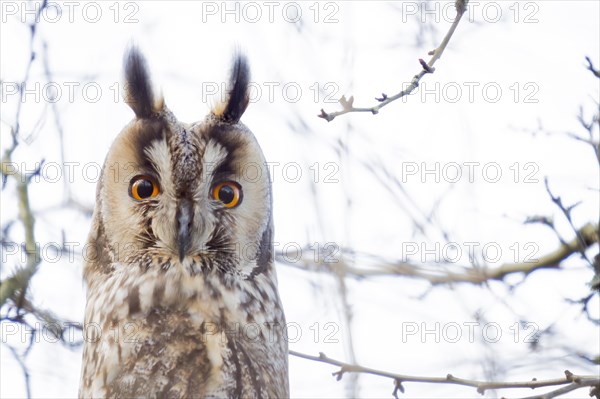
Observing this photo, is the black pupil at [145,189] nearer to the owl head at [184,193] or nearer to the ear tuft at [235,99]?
the owl head at [184,193]

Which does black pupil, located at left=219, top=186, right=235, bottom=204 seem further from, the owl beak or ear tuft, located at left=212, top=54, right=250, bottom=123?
ear tuft, located at left=212, top=54, right=250, bottom=123

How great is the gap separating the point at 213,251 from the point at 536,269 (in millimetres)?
1663

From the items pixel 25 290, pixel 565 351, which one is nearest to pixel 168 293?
pixel 25 290

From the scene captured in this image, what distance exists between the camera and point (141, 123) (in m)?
3.32

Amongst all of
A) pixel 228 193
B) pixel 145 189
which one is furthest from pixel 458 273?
pixel 145 189

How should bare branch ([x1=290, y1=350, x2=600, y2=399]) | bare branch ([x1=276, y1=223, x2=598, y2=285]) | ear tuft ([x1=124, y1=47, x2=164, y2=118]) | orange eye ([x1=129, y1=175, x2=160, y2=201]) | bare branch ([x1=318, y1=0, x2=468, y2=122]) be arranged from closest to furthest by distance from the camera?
1. bare branch ([x1=290, y1=350, x2=600, y2=399])
2. bare branch ([x1=318, y1=0, x2=468, y2=122])
3. orange eye ([x1=129, y1=175, x2=160, y2=201])
4. ear tuft ([x1=124, y1=47, x2=164, y2=118])
5. bare branch ([x1=276, y1=223, x2=598, y2=285])

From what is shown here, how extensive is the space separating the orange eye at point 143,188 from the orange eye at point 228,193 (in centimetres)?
22

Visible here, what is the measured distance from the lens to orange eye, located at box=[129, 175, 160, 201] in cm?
319

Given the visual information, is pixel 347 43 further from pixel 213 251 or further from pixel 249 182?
pixel 213 251

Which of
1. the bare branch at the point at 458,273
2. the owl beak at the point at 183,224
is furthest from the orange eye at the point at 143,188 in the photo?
the bare branch at the point at 458,273

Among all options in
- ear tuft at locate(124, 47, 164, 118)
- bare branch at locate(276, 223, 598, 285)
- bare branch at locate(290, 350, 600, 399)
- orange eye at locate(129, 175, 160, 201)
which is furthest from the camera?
bare branch at locate(276, 223, 598, 285)

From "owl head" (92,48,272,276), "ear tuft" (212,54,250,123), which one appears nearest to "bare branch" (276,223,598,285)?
"owl head" (92,48,272,276)

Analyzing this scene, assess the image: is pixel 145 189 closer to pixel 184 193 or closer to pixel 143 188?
pixel 143 188

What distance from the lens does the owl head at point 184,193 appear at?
3.14 meters
